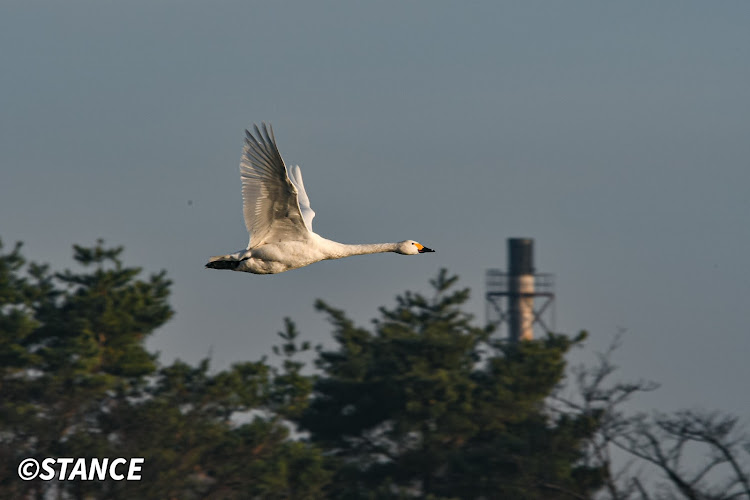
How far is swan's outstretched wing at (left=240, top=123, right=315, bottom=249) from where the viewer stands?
17.6 m

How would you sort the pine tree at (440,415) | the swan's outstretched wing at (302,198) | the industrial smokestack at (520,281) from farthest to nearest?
the industrial smokestack at (520,281), the pine tree at (440,415), the swan's outstretched wing at (302,198)

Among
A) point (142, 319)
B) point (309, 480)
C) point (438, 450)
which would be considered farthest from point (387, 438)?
point (142, 319)

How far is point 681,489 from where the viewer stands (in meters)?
25.9

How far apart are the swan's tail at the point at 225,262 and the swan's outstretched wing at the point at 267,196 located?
0.25m

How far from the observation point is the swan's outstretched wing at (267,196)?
57.9 ft

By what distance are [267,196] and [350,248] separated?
6.42 feet

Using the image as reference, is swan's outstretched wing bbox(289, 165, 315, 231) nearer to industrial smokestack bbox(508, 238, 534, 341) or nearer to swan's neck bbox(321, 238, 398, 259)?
swan's neck bbox(321, 238, 398, 259)

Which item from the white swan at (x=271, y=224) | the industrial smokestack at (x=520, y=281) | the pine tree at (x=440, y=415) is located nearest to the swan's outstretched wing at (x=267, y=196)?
the white swan at (x=271, y=224)

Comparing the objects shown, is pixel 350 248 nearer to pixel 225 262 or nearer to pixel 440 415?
pixel 225 262

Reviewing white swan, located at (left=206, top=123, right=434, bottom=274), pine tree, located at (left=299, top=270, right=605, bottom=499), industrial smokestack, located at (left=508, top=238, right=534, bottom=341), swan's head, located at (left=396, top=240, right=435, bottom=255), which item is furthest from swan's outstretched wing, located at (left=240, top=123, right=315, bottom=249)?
industrial smokestack, located at (left=508, top=238, right=534, bottom=341)

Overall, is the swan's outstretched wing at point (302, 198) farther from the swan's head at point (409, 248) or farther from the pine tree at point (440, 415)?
the pine tree at point (440, 415)

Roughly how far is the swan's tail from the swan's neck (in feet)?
4.05

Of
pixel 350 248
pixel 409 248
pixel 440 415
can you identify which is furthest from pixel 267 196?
pixel 440 415

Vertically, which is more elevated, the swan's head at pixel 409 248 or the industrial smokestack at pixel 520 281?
the industrial smokestack at pixel 520 281
